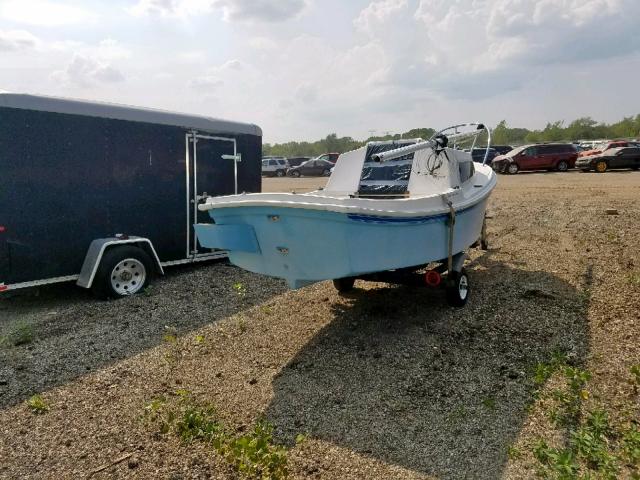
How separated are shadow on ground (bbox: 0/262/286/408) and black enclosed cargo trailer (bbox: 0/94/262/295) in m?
0.40

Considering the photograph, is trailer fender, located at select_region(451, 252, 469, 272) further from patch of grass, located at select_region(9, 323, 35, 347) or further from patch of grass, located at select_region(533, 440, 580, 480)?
patch of grass, located at select_region(9, 323, 35, 347)

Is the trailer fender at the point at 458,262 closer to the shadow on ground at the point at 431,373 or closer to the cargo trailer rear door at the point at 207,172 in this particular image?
the shadow on ground at the point at 431,373

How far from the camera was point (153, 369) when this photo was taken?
4.74m

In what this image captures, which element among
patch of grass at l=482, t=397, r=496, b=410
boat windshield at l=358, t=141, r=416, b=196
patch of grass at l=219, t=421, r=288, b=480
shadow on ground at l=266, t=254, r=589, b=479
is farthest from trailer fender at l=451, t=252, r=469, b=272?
patch of grass at l=219, t=421, r=288, b=480

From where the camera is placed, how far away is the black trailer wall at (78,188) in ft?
19.9

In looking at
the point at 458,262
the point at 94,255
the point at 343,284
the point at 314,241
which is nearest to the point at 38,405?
the point at 314,241

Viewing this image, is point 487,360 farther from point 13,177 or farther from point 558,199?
point 558,199

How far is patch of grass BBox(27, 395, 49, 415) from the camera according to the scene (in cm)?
400

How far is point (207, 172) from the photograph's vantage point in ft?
26.6

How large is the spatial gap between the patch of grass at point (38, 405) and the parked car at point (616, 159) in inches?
1009

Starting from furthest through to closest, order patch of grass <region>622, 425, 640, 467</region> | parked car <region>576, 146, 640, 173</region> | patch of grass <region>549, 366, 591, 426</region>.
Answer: parked car <region>576, 146, 640, 173</region> < patch of grass <region>549, 366, 591, 426</region> < patch of grass <region>622, 425, 640, 467</region>

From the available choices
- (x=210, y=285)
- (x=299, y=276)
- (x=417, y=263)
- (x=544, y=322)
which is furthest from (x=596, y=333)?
(x=210, y=285)

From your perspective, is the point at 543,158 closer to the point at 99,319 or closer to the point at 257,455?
the point at 99,319

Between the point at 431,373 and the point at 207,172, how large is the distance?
16.7 feet
